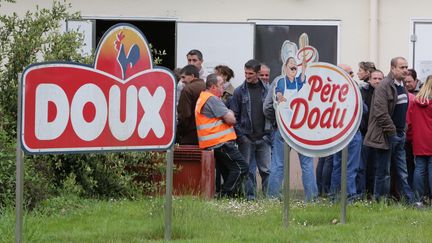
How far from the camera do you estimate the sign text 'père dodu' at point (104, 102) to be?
672 cm

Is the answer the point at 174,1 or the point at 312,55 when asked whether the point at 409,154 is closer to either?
the point at 312,55

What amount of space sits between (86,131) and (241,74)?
25.5 feet

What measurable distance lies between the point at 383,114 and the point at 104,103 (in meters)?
4.51

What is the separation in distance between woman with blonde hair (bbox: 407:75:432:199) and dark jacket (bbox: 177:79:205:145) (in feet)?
8.87

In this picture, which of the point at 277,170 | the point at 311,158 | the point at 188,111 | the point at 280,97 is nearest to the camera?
the point at 280,97

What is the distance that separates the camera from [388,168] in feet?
35.8

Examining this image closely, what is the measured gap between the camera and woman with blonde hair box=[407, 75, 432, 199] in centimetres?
1114

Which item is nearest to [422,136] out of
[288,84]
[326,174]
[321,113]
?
[326,174]

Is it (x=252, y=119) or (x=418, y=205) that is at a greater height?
(x=252, y=119)

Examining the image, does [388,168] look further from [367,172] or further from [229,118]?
[229,118]

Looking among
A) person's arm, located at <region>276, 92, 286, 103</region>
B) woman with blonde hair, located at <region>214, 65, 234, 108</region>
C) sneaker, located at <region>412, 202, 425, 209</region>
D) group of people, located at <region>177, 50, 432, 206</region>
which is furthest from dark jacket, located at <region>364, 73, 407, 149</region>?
woman with blonde hair, located at <region>214, 65, 234, 108</region>

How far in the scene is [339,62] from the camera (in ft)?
49.9

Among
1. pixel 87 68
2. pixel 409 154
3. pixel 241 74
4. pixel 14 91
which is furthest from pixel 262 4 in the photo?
pixel 87 68

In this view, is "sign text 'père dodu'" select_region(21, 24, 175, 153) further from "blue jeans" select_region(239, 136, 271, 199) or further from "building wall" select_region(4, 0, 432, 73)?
"building wall" select_region(4, 0, 432, 73)
